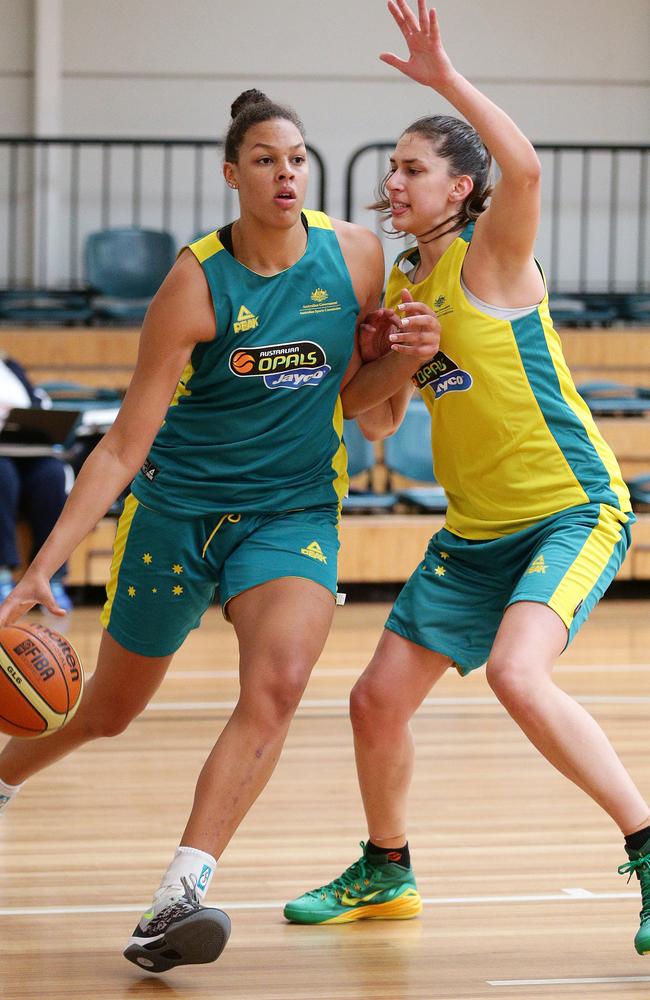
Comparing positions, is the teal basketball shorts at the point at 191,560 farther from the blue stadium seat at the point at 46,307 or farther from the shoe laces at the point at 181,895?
the blue stadium seat at the point at 46,307

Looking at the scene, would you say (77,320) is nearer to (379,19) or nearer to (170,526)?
(379,19)

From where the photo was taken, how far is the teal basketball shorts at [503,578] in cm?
257

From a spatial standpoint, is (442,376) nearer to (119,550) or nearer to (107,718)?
(119,550)

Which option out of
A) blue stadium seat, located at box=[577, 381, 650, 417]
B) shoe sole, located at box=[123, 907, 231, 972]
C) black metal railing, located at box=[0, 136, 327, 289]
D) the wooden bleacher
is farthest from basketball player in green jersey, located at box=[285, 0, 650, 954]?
black metal railing, located at box=[0, 136, 327, 289]

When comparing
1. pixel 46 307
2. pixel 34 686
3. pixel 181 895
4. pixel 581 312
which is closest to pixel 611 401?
pixel 581 312

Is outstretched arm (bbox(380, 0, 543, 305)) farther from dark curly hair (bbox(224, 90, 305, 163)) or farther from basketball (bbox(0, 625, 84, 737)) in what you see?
basketball (bbox(0, 625, 84, 737))

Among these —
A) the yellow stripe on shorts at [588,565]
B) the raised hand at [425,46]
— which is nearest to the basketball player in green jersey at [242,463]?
the raised hand at [425,46]

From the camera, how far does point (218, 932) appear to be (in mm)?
2381

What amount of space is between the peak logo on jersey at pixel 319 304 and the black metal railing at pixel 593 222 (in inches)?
311

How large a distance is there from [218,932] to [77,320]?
7.15m

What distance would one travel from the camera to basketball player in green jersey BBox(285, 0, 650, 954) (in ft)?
8.23

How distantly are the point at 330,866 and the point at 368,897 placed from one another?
32cm

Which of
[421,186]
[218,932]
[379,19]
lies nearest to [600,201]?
[379,19]

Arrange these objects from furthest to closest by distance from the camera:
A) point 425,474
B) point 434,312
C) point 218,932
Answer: point 425,474, point 434,312, point 218,932
